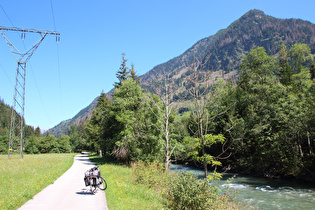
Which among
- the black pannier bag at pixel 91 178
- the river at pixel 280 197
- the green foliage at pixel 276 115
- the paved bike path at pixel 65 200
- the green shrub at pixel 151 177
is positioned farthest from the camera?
the green foliage at pixel 276 115

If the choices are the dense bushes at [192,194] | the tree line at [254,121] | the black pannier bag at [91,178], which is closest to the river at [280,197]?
the tree line at [254,121]

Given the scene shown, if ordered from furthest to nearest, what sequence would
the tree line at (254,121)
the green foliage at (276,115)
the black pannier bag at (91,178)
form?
the green foliage at (276,115), the tree line at (254,121), the black pannier bag at (91,178)

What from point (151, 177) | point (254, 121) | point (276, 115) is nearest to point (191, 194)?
point (151, 177)

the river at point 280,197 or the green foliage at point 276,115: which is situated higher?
the green foliage at point 276,115

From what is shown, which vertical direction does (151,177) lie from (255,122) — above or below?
below

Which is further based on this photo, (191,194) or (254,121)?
(254,121)

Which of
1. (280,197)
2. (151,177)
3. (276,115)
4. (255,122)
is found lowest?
(280,197)

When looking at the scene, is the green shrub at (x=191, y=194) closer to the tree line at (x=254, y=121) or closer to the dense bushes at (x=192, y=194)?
the dense bushes at (x=192, y=194)

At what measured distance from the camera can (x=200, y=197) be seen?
6.43m

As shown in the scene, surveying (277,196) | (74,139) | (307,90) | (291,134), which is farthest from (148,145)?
(74,139)

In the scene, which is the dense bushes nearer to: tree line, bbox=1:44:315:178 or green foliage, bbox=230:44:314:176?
tree line, bbox=1:44:315:178

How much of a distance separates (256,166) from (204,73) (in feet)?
83.0

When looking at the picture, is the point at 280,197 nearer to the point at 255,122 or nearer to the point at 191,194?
the point at 191,194

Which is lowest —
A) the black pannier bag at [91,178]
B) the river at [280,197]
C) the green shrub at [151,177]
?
the river at [280,197]
